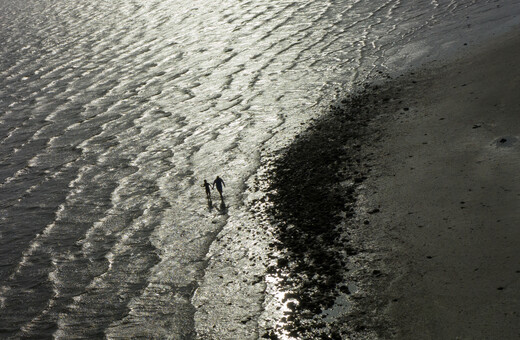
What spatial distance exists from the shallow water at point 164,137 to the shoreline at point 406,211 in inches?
24.7

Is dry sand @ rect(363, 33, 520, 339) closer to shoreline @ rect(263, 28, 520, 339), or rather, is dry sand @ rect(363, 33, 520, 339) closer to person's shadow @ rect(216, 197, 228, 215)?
shoreline @ rect(263, 28, 520, 339)

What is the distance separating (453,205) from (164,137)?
259 inches

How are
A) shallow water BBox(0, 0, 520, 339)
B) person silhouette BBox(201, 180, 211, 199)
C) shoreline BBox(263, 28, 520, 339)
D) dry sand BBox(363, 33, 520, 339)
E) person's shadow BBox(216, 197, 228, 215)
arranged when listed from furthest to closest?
person silhouette BBox(201, 180, 211, 199) → person's shadow BBox(216, 197, 228, 215) → shallow water BBox(0, 0, 520, 339) → shoreline BBox(263, 28, 520, 339) → dry sand BBox(363, 33, 520, 339)

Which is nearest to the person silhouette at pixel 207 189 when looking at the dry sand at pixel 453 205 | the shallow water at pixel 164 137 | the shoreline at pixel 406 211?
the shallow water at pixel 164 137

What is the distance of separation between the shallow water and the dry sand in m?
1.65

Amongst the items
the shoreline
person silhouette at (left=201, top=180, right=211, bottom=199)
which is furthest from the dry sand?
person silhouette at (left=201, top=180, right=211, bottom=199)

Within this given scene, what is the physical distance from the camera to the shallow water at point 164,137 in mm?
7562

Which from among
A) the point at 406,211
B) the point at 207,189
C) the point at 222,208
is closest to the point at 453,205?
the point at 406,211

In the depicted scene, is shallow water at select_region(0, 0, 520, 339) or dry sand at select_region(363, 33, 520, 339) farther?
shallow water at select_region(0, 0, 520, 339)

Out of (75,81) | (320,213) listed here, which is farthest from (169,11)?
(320,213)

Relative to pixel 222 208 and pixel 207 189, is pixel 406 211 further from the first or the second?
pixel 207 189

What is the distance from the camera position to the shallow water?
7562 millimetres

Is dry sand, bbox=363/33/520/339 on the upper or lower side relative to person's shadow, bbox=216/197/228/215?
lower

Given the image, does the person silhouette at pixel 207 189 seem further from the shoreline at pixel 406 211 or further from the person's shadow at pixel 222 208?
the shoreline at pixel 406 211
